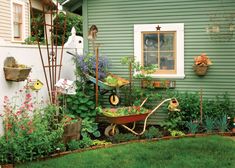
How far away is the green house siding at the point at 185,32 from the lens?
8359 mm

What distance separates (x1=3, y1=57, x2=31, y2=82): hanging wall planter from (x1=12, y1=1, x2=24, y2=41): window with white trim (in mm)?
7378

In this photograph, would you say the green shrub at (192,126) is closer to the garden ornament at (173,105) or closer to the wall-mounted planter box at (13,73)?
the garden ornament at (173,105)

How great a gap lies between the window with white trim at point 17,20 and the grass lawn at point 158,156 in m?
8.22

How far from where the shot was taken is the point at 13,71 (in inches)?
240

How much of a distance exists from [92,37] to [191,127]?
10.5 feet

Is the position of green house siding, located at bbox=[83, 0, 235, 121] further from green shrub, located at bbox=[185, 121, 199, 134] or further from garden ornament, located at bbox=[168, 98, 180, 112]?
green shrub, located at bbox=[185, 121, 199, 134]

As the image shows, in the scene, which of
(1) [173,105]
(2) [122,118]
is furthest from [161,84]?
(2) [122,118]

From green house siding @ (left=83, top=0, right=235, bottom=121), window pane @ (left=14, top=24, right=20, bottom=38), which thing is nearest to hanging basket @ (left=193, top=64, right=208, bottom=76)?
green house siding @ (left=83, top=0, right=235, bottom=121)

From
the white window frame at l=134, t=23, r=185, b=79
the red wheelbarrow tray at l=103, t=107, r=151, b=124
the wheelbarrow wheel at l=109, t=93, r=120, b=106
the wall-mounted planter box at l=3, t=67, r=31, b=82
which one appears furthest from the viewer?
the white window frame at l=134, t=23, r=185, b=79

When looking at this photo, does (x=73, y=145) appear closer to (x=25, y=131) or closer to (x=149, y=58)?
(x=25, y=131)

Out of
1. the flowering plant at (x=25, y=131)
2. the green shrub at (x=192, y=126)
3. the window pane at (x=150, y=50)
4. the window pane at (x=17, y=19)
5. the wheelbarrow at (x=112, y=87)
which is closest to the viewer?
the flowering plant at (x=25, y=131)

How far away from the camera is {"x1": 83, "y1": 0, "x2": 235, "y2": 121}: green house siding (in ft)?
27.4

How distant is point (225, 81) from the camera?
8414 millimetres

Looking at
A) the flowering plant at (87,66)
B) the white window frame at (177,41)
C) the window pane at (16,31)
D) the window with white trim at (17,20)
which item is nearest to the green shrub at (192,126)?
the white window frame at (177,41)
